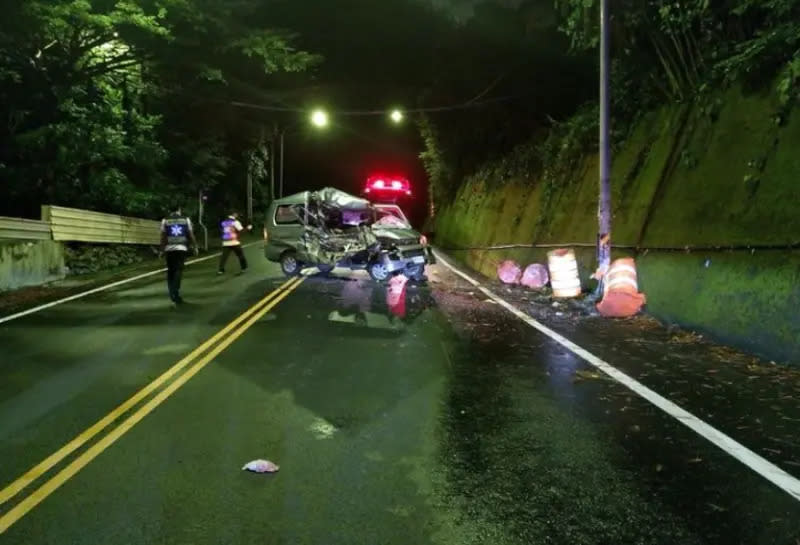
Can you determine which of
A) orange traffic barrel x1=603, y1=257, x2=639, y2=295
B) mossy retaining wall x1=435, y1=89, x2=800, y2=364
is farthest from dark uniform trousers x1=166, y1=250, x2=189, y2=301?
mossy retaining wall x1=435, y1=89, x2=800, y2=364

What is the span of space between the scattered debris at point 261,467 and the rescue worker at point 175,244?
9546 millimetres

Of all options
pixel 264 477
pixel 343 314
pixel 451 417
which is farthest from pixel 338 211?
pixel 264 477

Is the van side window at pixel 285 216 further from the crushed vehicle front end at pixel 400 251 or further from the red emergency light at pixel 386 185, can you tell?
the red emergency light at pixel 386 185

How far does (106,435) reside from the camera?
566cm

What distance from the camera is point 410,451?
525 centimetres

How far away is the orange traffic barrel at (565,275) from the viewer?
48.2 feet

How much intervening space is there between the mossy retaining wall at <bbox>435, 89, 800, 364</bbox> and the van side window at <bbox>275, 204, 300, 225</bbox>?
23.8 feet

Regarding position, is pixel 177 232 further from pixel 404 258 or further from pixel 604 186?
pixel 604 186

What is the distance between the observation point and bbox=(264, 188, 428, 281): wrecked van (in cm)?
1817

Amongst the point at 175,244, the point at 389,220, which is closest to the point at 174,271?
the point at 175,244

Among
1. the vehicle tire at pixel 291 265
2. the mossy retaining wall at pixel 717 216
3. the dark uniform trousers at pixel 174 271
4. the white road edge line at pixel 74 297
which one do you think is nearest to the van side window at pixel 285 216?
the vehicle tire at pixel 291 265

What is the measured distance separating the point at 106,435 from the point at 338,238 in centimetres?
1350

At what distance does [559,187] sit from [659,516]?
1703 centimetres

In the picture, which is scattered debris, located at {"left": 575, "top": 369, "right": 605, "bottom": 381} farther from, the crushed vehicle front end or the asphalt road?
the crushed vehicle front end
